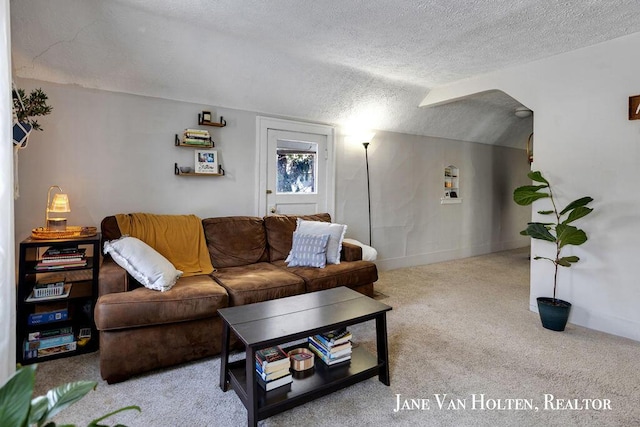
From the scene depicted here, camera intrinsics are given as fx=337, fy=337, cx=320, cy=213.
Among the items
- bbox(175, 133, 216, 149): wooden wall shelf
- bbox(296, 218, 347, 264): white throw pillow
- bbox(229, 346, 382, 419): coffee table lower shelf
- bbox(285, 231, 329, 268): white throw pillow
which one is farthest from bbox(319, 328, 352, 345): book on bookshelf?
bbox(175, 133, 216, 149): wooden wall shelf

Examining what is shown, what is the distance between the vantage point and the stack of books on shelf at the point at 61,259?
2.33 meters

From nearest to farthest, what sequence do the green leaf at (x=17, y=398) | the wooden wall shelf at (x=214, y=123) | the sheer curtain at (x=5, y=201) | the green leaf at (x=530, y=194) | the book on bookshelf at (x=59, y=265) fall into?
the green leaf at (x=17, y=398) → the sheer curtain at (x=5, y=201) → the book on bookshelf at (x=59, y=265) → the green leaf at (x=530, y=194) → the wooden wall shelf at (x=214, y=123)

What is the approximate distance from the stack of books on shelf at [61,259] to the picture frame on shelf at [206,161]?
4.24ft

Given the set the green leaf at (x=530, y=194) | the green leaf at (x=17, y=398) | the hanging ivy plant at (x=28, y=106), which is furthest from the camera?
the green leaf at (x=530, y=194)

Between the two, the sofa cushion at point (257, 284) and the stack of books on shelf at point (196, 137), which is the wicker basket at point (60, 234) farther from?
the stack of books on shelf at point (196, 137)

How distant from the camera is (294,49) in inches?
123

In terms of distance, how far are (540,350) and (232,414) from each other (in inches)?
88.6

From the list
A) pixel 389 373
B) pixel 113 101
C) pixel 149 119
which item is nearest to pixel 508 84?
pixel 389 373

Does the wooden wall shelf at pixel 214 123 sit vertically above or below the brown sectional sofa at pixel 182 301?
above

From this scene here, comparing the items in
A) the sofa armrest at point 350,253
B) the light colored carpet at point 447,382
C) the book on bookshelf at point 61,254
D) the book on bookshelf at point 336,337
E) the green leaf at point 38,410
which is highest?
the book on bookshelf at point 61,254

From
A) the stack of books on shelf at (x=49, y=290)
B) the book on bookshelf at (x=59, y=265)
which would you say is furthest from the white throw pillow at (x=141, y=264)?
the stack of books on shelf at (x=49, y=290)

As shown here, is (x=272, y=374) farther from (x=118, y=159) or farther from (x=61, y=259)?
(x=118, y=159)

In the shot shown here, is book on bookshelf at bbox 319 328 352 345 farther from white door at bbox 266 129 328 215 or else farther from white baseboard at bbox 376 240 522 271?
white baseboard at bbox 376 240 522 271

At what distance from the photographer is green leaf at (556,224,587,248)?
2795 millimetres
